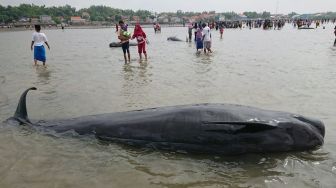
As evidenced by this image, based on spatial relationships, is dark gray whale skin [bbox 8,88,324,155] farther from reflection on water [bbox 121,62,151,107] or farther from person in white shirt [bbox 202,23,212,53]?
person in white shirt [bbox 202,23,212,53]

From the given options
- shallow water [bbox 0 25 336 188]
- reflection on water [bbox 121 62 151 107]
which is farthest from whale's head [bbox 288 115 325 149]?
reflection on water [bbox 121 62 151 107]

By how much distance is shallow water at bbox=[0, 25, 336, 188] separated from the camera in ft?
14.5

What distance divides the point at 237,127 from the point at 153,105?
3.48 meters

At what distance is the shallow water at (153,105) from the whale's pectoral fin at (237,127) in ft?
1.27

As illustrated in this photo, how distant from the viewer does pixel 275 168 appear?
4543 mm

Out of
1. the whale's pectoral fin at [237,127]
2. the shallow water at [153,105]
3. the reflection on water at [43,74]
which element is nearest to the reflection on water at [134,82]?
the shallow water at [153,105]

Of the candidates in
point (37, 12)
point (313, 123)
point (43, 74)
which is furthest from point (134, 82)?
point (37, 12)

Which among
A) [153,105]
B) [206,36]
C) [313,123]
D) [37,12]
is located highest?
[37,12]

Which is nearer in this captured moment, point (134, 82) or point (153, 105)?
point (153, 105)

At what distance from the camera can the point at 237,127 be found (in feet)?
15.5

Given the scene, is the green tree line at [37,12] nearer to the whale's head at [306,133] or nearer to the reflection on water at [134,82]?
the reflection on water at [134,82]

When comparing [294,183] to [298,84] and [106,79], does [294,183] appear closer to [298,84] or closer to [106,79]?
[298,84]

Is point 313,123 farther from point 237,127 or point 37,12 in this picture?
point 37,12

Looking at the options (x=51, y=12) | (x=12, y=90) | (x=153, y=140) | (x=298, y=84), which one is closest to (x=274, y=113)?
(x=153, y=140)
